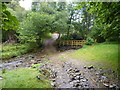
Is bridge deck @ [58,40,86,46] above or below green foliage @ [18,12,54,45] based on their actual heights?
below

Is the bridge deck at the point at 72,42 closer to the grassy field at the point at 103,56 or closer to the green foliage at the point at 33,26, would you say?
the grassy field at the point at 103,56

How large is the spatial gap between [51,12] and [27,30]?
15.0ft

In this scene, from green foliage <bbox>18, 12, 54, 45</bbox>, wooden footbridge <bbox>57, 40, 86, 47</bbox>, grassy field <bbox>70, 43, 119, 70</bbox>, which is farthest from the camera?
wooden footbridge <bbox>57, 40, 86, 47</bbox>

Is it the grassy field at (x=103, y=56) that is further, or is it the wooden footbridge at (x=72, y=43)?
the wooden footbridge at (x=72, y=43)

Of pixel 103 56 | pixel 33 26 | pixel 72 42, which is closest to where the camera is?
pixel 103 56

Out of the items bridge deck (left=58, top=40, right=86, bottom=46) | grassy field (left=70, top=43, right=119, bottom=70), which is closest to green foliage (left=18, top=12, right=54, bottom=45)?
bridge deck (left=58, top=40, right=86, bottom=46)

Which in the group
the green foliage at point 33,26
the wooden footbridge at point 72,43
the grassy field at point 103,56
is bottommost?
the grassy field at point 103,56

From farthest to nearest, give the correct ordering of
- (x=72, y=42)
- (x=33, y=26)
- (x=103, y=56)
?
(x=72, y=42)
(x=33, y=26)
(x=103, y=56)

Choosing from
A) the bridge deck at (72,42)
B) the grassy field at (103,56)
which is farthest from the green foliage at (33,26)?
the grassy field at (103,56)

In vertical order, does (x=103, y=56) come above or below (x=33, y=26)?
below

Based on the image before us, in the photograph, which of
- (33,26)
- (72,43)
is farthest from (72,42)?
(33,26)

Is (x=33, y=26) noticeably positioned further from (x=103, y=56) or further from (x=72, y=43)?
(x=103, y=56)

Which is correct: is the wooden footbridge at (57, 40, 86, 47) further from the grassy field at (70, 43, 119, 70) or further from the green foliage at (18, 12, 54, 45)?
the green foliage at (18, 12, 54, 45)

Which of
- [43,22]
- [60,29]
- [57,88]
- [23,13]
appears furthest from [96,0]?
[23,13]
